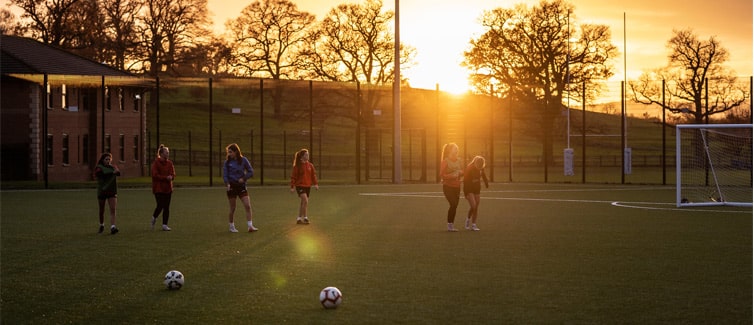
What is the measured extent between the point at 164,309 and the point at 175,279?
4.19 feet

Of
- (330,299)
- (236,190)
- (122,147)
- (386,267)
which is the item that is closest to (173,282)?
(330,299)

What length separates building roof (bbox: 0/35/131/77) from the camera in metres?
48.2

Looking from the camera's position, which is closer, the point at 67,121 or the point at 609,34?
the point at 67,121

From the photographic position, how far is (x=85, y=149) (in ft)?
175

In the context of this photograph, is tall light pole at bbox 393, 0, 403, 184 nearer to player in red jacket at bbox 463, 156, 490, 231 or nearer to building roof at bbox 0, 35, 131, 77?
building roof at bbox 0, 35, 131, 77

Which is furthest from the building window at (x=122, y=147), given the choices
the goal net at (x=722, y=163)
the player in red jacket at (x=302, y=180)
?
the player in red jacket at (x=302, y=180)

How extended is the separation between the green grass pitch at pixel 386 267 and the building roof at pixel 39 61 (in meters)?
24.3

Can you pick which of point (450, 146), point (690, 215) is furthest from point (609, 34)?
point (450, 146)

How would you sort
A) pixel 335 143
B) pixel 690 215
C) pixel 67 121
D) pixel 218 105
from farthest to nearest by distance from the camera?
pixel 218 105, pixel 335 143, pixel 67 121, pixel 690 215

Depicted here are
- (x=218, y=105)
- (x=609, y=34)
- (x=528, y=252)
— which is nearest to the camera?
(x=528, y=252)

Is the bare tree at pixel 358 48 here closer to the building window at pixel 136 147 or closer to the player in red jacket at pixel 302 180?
the building window at pixel 136 147

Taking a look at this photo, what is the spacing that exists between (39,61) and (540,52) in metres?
29.2

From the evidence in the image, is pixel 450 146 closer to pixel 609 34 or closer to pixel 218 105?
pixel 609 34

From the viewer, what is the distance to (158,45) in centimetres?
6831
